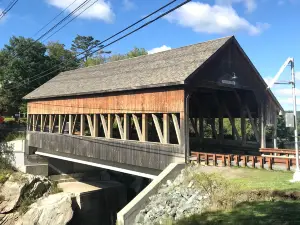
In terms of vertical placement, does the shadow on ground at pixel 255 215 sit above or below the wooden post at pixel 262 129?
below

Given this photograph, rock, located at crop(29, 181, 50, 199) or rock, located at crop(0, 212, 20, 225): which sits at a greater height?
rock, located at crop(29, 181, 50, 199)

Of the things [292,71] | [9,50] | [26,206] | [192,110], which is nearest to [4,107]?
[9,50]

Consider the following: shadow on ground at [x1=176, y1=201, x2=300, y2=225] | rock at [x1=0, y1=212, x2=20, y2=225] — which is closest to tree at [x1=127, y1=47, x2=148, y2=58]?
rock at [x1=0, y1=212, x2=20, y2=225]

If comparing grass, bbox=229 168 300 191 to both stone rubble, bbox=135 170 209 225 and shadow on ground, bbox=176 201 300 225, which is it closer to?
shadow on ground, bbox=176 201 300 225

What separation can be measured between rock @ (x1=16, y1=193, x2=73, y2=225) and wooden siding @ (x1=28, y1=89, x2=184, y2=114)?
5857 millimetres

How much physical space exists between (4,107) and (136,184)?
2182 cm

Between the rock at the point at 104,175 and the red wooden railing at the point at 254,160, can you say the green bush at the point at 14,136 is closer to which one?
the rock at the point at 104,175

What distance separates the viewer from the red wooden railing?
12008 mm

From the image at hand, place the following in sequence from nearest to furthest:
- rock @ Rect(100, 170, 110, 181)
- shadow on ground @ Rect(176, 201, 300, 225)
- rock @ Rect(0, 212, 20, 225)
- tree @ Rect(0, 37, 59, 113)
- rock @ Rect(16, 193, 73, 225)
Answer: shadow on ground @ Rect(176, 201, 300, 225) < rock @ Rect(16, 193, 73, 225) < rock @ Rect(0, 212, 20, 225) < rock @ Rect(100, 170, 110, 181) < tree @ Rect(0, 37, 59, 113)

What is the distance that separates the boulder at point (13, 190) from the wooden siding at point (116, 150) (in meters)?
2.83

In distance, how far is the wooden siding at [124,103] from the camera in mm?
14156

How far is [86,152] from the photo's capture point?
1961 centimetres

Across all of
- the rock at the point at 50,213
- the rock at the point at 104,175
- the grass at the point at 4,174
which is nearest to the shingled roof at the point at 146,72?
the grass at the point at 4,174

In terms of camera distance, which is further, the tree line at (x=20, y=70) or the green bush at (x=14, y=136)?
the tree line at (x=20, y=70)
